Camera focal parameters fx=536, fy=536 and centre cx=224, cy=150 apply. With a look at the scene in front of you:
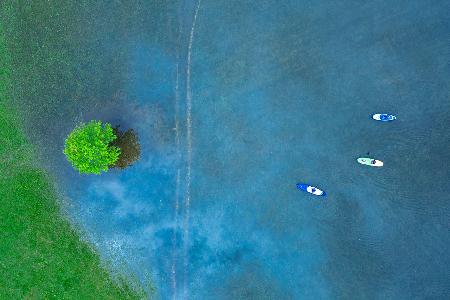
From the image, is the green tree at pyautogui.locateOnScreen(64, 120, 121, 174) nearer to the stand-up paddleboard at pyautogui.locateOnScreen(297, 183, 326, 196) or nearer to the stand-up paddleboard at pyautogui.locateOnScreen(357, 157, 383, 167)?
the stand-up paddleboard at pyautogui.locateOnScreen(297, 183, 326, 196)

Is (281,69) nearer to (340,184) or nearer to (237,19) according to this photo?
(237,19)

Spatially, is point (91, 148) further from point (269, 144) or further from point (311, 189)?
point (311, 189)

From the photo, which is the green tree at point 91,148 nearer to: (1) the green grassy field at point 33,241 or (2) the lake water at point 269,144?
(2) the lake water at point 269,144

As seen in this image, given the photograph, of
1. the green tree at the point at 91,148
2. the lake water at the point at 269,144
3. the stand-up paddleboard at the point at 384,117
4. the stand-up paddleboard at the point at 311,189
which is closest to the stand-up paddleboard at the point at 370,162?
the lake water at the point at 269,144

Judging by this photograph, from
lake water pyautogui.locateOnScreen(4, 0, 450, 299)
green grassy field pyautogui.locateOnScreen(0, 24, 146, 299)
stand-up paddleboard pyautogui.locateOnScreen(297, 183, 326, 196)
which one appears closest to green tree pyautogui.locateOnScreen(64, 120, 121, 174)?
lake water pyautogui.locateOnScreen(4, 0, 450, 299)

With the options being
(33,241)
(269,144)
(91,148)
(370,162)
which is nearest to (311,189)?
(269,144)

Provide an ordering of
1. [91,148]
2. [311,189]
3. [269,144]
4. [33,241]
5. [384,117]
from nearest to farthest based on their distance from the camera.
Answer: [91,148]
[384,117]
[311,189]
[269,144]
[33,241]
